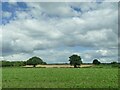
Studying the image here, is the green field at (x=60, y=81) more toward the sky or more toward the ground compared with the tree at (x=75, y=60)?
more toward the ground

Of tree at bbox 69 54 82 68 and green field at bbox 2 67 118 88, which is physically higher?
tree at bbox 69 54 82 68

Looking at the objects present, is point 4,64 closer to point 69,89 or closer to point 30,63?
point 30,63

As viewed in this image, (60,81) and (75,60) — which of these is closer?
(60,81)

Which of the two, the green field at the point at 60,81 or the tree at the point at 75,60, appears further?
the tree at the point at 75,60

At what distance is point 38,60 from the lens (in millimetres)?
166875

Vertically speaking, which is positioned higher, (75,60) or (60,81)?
(75,60)

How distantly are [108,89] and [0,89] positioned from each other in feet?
23.0

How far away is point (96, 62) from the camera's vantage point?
15950cm

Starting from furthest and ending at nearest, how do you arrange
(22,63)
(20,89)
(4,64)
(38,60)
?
(38,60) < (22,63) < (4,64) < (20,89)

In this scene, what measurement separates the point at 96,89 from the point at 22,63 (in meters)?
137

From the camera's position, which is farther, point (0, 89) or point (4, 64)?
point (4, 64)

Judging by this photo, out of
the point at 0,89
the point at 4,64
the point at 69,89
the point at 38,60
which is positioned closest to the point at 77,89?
the point at 69,89

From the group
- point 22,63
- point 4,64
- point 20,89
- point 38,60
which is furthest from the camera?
point 38,60

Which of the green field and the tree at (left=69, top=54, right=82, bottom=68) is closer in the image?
the green field
